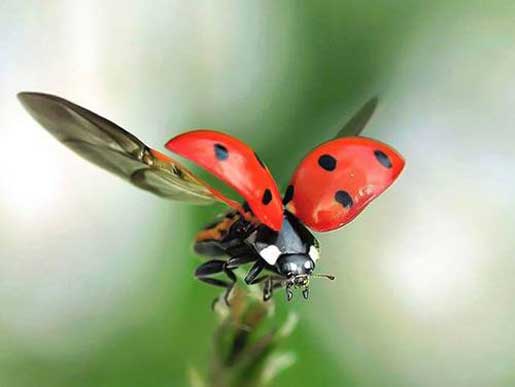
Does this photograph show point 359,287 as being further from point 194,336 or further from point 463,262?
point 194,336

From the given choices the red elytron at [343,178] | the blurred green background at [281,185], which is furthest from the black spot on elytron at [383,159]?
the blurred green background at [281,185]

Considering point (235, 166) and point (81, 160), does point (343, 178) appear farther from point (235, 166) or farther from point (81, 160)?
point (81, 160)

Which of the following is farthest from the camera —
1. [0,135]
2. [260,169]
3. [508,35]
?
[508,35]

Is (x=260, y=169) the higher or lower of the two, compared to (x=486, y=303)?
lower

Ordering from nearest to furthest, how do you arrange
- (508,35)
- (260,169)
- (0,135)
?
(260,169) → (0,135) → (508,35)

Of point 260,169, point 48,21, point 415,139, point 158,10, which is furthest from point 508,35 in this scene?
point 260,169

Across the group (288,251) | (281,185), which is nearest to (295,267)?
(288,251)

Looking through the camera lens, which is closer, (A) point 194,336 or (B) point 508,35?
(A) point 194,336

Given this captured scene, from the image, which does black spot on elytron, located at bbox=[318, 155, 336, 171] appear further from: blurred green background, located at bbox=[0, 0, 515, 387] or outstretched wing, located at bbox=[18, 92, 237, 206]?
blurred green background, located at bbox=[0, 0, 515, 387]
